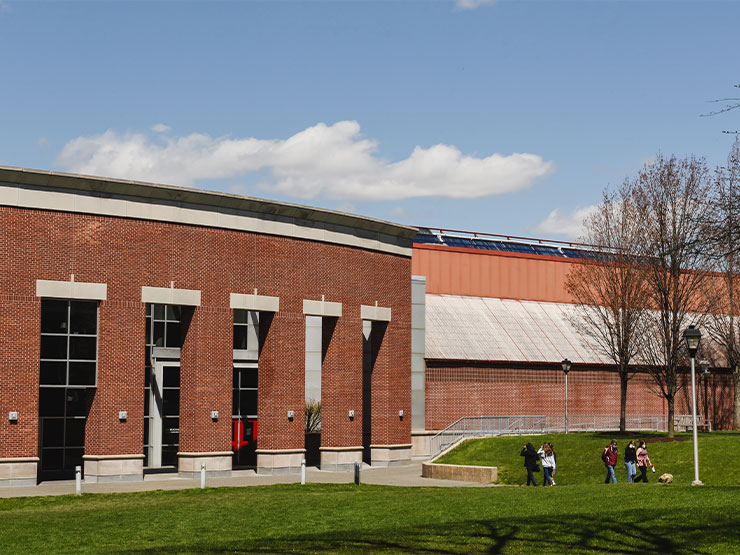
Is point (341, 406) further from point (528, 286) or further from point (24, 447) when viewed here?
point (528, 286)

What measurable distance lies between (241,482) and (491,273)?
3029 cm

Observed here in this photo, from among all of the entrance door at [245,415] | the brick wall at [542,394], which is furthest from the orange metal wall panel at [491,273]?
the entrance door at [245,415]

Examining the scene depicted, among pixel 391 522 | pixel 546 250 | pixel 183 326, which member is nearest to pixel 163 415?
pixel 183 326

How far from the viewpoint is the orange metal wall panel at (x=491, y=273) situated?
61844 mm

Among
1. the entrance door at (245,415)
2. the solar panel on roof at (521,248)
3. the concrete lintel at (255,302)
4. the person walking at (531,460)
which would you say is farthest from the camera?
the solar panel on roof at (521,248)

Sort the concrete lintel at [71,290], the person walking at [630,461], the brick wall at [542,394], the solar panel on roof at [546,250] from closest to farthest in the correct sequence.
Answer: the person walking at [630,461], the concrete lintel at [71,290], the brick wall at [542,394], the solar panel on roof at [546,250]

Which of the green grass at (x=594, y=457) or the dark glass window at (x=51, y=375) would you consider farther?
the dark glass window at (x=51, y=375)

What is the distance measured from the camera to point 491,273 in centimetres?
6456

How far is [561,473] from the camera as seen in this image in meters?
39.8

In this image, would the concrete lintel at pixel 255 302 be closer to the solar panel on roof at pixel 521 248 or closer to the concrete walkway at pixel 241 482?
the concrete walkway at pixel 241 482

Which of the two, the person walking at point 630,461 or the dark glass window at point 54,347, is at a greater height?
the dark glass window at point 54,347

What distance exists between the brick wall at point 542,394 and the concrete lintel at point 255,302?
13790 millimetres

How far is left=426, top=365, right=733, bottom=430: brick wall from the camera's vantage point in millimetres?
53719

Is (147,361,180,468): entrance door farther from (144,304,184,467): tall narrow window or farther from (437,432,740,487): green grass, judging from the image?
(437,432,740,487): green grass
